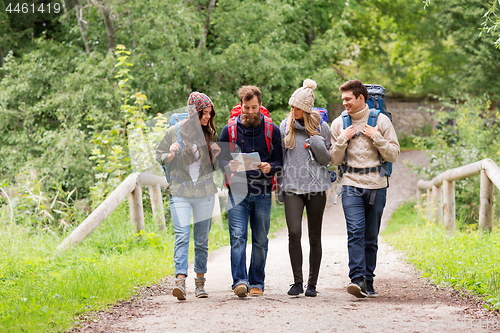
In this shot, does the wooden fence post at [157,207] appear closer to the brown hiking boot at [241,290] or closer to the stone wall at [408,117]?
the brown hiking boot at [241,290]

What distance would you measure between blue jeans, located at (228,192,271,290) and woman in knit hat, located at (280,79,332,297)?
237 mm

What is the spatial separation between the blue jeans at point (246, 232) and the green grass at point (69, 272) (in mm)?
1047

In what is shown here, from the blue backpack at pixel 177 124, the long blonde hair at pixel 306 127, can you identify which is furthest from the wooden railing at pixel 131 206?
the long blonde hair at pixel 306 127

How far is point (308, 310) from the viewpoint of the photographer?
3920mm

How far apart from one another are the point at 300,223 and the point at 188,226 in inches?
40.8

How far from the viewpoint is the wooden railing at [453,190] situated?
21.4ft

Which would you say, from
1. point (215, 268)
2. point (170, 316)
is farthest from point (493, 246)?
point (170, 316)

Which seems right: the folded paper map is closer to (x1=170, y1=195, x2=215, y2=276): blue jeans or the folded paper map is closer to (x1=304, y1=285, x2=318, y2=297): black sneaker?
(x1=170, y1=195, x2=215, y2=276): blue jeans

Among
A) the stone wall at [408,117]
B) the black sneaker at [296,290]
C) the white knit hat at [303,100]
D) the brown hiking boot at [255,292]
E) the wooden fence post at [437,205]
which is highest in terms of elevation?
the stone wall at [408,117]

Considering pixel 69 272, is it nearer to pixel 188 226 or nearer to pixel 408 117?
pixel 188 226

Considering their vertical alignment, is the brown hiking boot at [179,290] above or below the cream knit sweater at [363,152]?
below

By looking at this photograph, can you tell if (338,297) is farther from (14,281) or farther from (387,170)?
(14,281)

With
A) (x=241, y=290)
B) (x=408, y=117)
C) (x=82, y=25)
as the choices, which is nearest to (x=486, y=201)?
(x=241, y=290)

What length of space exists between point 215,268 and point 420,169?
8573 mm
